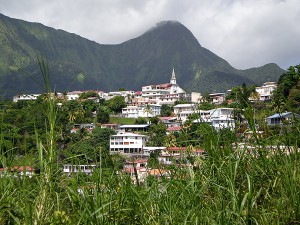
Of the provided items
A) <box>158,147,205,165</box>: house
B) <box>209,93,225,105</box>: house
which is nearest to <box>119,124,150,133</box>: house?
<box>209,93,225,105</box>: house

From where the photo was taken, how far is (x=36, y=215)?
1.36 meters

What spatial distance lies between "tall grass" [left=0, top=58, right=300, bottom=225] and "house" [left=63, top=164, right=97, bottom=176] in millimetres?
34

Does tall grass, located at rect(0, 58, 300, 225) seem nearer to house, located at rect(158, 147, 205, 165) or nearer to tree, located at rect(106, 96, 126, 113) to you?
house, located at rect(158, 147, 205, 165)

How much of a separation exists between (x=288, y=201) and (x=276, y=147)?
0.49 metres

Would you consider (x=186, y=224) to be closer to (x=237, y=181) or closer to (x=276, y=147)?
(x=237, y=181)

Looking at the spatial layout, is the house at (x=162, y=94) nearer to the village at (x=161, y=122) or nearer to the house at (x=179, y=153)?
the village at (x=161, y=122)

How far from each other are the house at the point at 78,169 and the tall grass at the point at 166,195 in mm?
34

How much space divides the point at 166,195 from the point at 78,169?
397 mm

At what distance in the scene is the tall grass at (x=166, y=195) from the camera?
1328 millimetres

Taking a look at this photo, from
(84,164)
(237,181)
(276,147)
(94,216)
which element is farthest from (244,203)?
(84,164)

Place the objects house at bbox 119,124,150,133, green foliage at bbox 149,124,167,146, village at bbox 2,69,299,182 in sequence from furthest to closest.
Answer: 1. house at bbox 119,124,150,133
2. green foliage at bbox 149,124,167,146
3. village at bbox 2,69,299,182

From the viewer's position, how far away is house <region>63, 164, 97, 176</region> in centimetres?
167

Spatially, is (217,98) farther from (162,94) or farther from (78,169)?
(78,169)

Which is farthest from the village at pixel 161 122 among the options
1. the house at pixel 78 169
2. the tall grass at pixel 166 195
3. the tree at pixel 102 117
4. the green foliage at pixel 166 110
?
the tree at pixel 102 117
